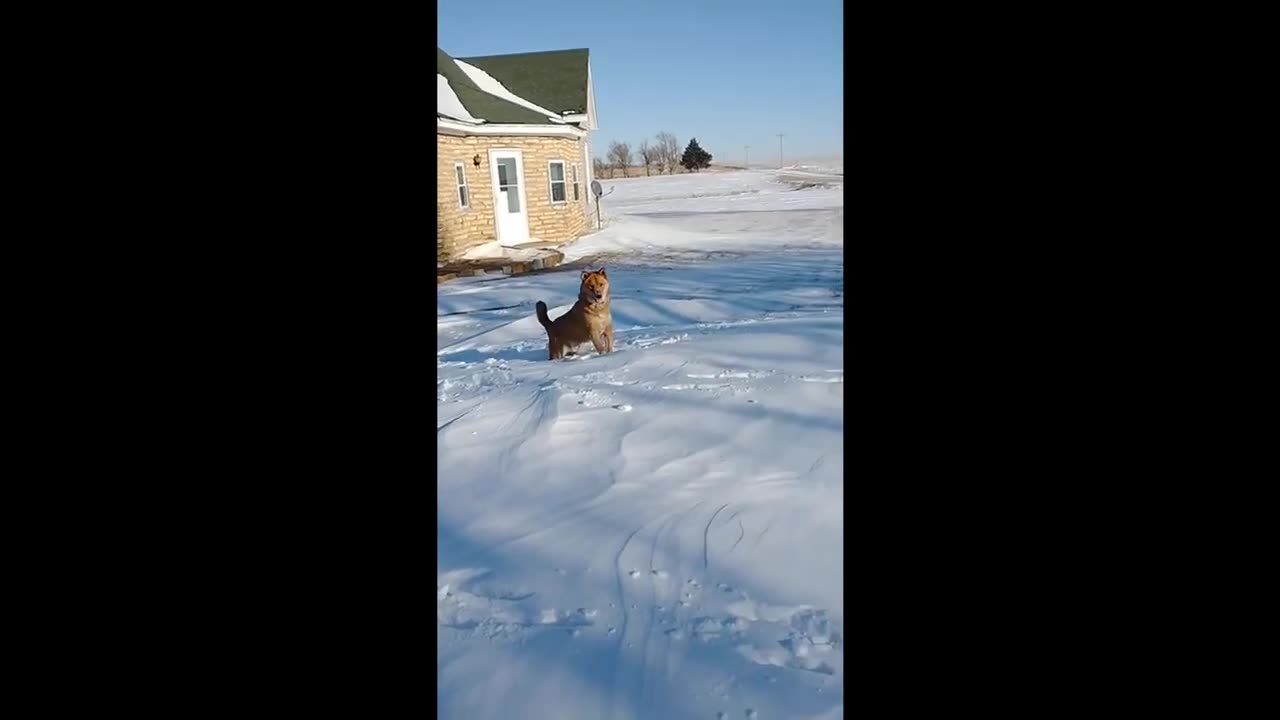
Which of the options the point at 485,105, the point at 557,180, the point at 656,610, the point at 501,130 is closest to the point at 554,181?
the point at 557,180

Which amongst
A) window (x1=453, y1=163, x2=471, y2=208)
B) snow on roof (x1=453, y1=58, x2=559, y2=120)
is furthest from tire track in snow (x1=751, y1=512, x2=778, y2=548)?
snow on roof (x1=453, y1=58, x2=559, y2=120)

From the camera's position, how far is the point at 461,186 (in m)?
12.6

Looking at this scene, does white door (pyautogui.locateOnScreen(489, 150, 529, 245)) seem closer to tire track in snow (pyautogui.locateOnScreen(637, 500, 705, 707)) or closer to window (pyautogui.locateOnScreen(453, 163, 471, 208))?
window (pyautogui.locateOnScreen(453, 163, 471, 208))

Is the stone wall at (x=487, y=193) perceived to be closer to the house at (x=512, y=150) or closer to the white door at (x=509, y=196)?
the house at (x=512, y=150)

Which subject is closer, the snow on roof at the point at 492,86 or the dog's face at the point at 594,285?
the dog's face at the point at 594,285

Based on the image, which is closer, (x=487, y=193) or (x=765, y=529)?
(x=765, y=529)

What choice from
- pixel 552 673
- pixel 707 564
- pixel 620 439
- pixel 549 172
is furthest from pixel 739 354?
pixel 549 172

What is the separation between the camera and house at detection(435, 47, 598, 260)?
12.5 meters

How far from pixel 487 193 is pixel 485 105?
1983 millimetres

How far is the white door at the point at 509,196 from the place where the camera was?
13500mm

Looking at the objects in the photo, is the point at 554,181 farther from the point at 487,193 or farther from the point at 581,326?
the point at 581,326

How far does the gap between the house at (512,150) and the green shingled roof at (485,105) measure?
0.09 feet

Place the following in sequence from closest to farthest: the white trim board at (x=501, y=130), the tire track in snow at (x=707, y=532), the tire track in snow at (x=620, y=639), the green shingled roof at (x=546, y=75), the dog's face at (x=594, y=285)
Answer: the tire track in snow at (x=620, y=639)
the tire track in snow at (x=707, y=532)
the dog's face at (x=594, y=285)
the white trim board at (x=501, y=130)
the green shingled roof at (x=546, y=75)

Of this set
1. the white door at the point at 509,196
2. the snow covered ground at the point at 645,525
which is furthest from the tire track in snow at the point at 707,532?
the white door at the point at 509,196
